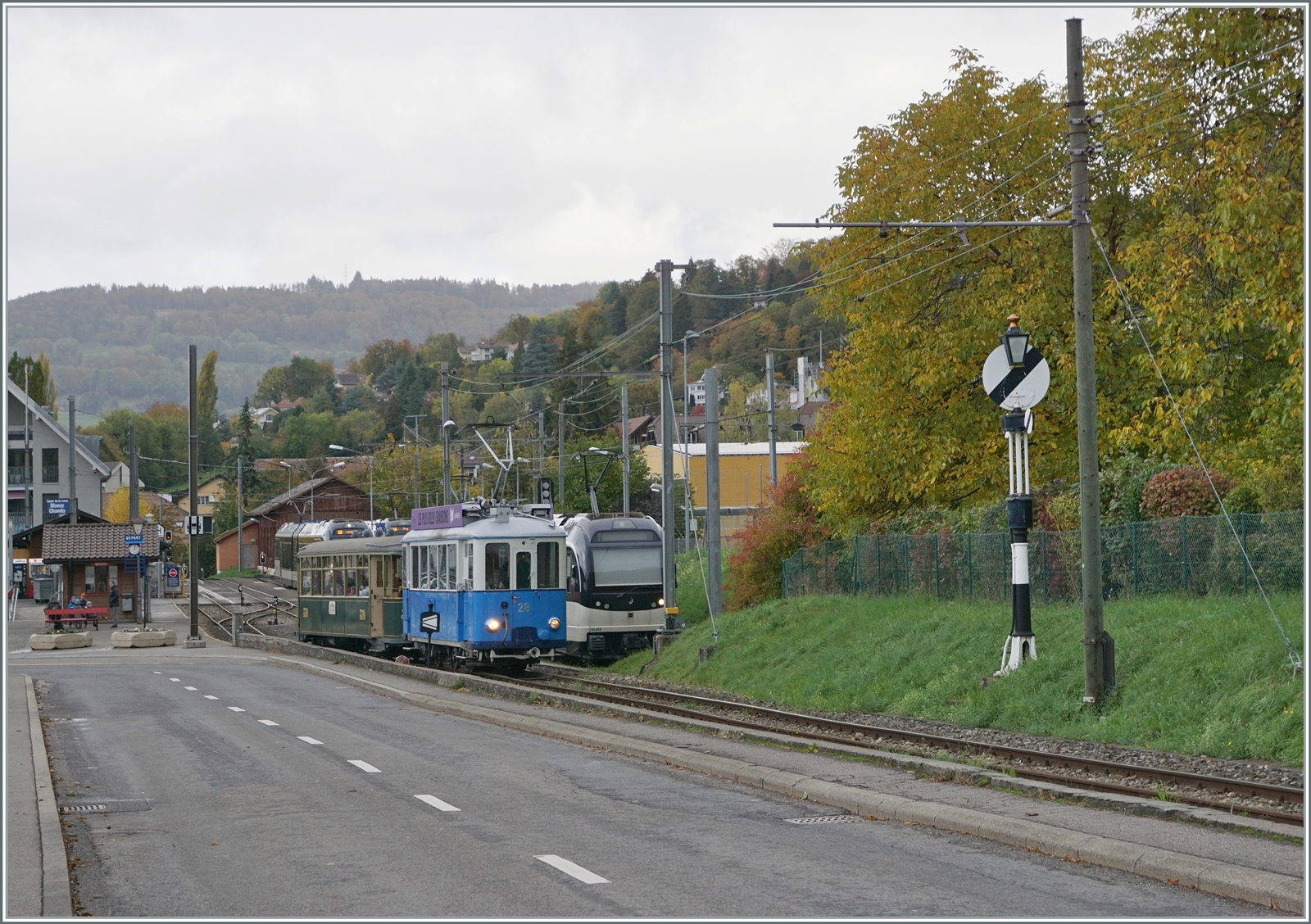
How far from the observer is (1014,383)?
21.7 meters

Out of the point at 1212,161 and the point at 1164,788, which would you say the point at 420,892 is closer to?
the point at 1164,788

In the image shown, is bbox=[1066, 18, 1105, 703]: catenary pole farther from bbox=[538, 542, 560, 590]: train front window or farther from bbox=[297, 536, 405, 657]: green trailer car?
bbox=[297, 536, 405, 657]: green trailer car

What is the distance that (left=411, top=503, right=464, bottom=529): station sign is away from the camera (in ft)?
104

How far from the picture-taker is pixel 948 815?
1261cm

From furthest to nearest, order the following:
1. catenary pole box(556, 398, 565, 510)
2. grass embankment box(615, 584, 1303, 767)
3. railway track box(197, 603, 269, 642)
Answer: catenary pole box(556, 398, 565, 510) < railway track box(197, 603, 269, 642) < grass embankment box(615, 584, 1303, 767)

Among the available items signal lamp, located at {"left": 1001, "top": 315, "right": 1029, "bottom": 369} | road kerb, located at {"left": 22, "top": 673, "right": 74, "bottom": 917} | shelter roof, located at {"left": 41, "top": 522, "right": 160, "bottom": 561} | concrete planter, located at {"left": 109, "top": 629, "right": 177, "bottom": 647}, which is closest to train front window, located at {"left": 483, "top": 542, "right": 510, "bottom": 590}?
signal lamp, located at {"left": 1001, "top": 315, "right": 1029, "bottom": 369}

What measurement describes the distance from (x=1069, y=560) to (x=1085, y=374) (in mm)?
6705

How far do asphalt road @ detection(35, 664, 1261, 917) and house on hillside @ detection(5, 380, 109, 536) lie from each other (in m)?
61.1

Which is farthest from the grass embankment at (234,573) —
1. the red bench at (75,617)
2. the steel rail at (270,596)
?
the red bench at (75,617)

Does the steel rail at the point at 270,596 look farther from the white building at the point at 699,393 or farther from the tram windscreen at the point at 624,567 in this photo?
the white building at the point at 699,393

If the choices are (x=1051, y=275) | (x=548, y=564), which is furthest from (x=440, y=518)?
(x=1051, y=275)

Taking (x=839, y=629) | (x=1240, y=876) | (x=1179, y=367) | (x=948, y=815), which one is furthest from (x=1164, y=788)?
(x=839, y=629)

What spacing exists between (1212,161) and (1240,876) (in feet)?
52.4

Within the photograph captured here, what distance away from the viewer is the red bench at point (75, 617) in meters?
53.7
